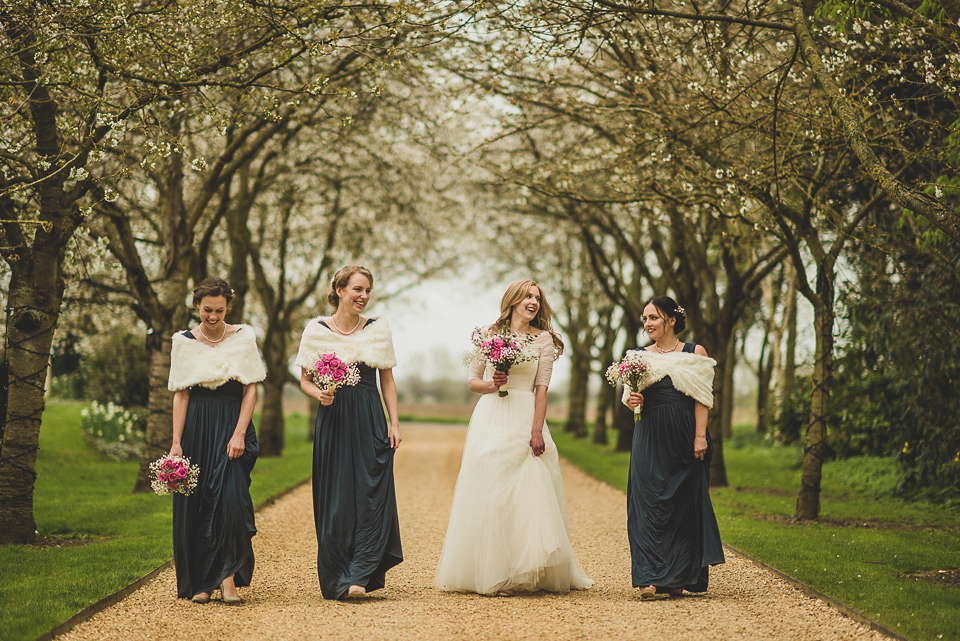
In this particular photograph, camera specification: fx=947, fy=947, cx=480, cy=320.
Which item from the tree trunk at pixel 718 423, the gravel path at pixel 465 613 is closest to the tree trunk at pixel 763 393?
the tree trunk at pixel 718 423

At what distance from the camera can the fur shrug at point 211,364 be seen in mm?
6992

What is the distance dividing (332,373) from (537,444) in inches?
66.2

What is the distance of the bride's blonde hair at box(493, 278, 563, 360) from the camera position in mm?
7672

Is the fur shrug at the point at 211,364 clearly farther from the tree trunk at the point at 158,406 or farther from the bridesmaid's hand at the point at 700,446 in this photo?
the tree trunk at the point at 158,406

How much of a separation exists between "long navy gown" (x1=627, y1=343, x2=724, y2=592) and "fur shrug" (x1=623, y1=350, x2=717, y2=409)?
86mm

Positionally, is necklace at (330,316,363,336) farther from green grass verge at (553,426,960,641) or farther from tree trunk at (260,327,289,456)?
tree trunk at (260,327,289,456)

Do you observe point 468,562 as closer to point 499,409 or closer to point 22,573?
point 499,409

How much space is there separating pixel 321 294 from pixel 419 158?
8.01 m

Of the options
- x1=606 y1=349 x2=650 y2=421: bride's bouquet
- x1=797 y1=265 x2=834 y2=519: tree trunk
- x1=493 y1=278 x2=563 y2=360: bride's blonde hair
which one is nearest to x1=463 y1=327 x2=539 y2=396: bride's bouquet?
x1=493 y1=278 x2=563 y2=360: bride's blonde hair

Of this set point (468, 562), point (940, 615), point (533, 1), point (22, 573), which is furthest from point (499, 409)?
point (533, 1)

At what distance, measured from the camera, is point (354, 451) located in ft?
23.6

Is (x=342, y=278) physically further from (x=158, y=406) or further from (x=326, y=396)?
(x=158, y=406)

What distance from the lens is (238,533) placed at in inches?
269

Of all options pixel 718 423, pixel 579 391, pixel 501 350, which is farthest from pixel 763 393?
pixel 501 350
